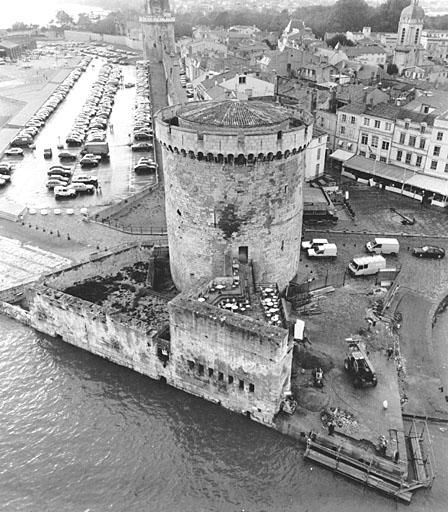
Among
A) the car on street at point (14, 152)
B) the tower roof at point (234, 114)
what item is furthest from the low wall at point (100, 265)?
the car on street at point (14, 152)

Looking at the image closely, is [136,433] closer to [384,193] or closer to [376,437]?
[376,437]

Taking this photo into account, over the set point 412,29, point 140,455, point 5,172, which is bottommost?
point 140,455

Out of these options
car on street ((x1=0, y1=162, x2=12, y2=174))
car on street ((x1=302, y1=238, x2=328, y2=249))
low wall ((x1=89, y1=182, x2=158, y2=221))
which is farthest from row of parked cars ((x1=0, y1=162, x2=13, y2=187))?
car on street ((x1=302, y1=238, x2=328, y2=249))

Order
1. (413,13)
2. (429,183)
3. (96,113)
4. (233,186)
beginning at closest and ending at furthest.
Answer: (233,186), (429,183), (96,113), (413,13)

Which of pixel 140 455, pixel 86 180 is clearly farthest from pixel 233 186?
pixel 86 180

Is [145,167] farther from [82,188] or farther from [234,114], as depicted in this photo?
[234,114]

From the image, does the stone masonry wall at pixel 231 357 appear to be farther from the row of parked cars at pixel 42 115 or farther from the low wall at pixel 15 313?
the row of parked cars at pixel 42 115

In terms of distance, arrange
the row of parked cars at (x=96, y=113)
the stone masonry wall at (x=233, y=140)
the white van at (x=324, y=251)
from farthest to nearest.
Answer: the row of parked cars at (x=96, y=113), the white van at (x=324, y=251), the stone masonry wall at (x=233, y=140)
